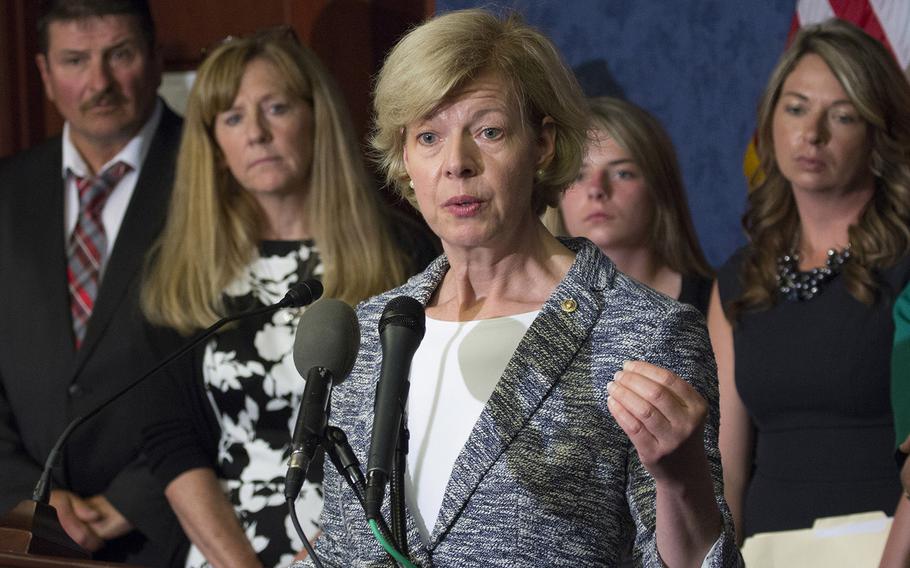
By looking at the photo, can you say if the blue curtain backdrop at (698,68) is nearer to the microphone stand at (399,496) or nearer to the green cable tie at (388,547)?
the microphone stand at (399,496)

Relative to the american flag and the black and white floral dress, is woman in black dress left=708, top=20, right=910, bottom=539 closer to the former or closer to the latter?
the american flag

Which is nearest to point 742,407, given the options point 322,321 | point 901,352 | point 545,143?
point 901,352

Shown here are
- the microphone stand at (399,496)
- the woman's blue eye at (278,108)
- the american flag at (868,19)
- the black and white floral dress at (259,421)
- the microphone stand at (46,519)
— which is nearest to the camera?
the microphone stand at (399,496)

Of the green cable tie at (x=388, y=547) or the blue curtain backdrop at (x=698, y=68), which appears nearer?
the green cable tie at (x=388, y=547)

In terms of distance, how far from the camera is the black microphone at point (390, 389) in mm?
1490

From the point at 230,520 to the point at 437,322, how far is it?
1148mm

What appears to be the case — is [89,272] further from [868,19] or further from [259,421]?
[868,19]

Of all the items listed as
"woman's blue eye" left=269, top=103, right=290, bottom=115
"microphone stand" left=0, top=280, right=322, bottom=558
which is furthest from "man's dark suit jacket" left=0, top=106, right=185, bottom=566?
"microphone stand" left=0, top=280, right=322, bottom=558

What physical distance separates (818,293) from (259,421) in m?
1.34

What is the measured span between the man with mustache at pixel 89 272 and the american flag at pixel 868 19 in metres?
1.72

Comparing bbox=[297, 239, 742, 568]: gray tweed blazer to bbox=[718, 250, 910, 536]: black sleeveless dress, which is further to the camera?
bbox=[718, 250, 910, 536]: black sleeveless dress

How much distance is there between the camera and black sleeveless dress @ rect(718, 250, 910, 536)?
2.89 metres

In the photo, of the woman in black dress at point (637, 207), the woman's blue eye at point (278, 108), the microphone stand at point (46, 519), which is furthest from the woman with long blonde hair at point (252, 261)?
the microphone stand at point (46, 519)

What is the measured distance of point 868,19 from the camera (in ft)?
11.6
